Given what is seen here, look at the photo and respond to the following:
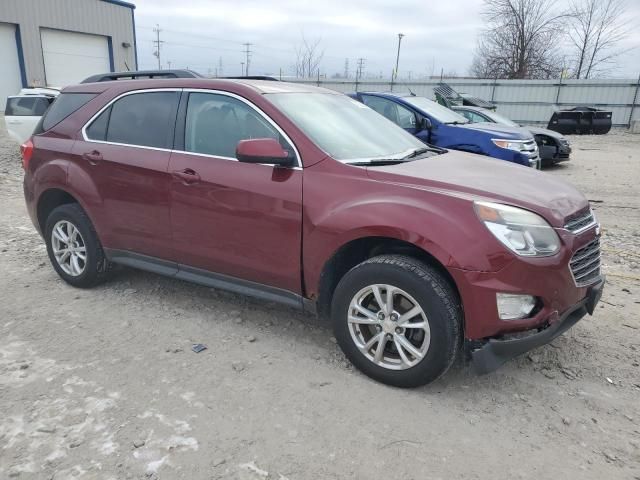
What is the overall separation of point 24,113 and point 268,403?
11.6m

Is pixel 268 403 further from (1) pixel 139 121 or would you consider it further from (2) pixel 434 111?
(2) pixel 434 111

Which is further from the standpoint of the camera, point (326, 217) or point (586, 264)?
point (326, 217)

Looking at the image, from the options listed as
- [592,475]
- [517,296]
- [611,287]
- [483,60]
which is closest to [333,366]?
[517,296]

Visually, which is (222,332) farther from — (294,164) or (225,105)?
(225,105)

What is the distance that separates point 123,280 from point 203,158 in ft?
6.09

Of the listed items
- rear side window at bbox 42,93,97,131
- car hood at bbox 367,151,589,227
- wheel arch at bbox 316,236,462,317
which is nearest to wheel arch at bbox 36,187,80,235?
rear side window at bbox 42,93,97,131

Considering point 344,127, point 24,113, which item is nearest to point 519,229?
point 344,127

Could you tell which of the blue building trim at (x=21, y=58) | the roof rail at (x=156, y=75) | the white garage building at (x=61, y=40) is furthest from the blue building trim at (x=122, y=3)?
the roof rail at (x=156, y=75)

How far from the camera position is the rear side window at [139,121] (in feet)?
12.6

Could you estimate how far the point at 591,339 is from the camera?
3.64 metres

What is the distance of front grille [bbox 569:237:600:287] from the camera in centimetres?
285

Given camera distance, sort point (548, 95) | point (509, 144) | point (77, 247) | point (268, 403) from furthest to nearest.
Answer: point (548, 95) < point (509, 144) < point (77, 247) < point (268, 403)

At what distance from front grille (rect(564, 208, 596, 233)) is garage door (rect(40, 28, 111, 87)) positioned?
2790 cm

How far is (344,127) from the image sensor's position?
3.66 m
